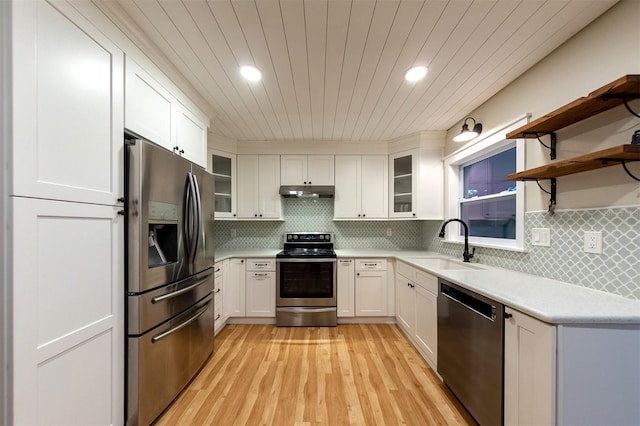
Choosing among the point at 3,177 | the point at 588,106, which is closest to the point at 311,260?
the point at 3,177

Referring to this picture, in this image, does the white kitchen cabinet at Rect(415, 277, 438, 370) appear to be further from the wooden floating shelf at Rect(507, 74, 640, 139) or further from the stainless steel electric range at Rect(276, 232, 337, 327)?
the wooden floating shelf at Rect(507, 74, 640, 139)

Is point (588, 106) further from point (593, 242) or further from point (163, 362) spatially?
point (163, 362)

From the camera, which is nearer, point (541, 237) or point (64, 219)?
point (64, 219)

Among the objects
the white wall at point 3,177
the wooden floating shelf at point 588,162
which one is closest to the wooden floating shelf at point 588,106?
the wooden floating shelf at point 588,162

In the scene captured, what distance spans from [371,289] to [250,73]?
2.70 meters

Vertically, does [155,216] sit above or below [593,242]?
above

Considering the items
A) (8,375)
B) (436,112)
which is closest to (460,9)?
(436,112)

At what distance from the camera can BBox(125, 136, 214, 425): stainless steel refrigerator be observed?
4.46 ft

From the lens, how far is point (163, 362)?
1554 mm

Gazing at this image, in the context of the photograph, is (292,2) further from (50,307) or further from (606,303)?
(606,303)

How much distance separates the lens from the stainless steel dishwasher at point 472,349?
51.3 inches

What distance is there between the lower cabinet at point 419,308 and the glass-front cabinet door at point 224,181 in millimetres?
2407

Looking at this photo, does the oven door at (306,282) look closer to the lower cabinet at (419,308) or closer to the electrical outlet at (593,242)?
the lower cabinet at (419,308)

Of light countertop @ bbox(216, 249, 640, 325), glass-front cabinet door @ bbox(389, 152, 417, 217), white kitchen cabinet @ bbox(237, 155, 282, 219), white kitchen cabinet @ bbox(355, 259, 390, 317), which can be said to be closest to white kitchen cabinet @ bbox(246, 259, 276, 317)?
white kitchen cabinet @ bbox(237, 155, 282, 219)
